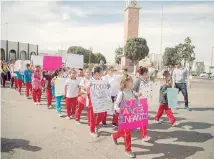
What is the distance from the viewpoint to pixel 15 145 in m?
5.33

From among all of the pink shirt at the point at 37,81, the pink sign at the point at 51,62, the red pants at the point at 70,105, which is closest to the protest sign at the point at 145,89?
the red pants at the point at 70,105

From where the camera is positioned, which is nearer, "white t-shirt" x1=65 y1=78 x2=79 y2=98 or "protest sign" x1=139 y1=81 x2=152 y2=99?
"protest sign" x1=139 y1=81 x2=152 y2=99

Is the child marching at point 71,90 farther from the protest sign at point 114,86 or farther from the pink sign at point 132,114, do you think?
the pink sign at point 132,114

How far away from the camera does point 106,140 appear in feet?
19.4

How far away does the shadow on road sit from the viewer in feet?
16.8

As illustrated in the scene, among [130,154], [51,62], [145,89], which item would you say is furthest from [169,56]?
[130,154]

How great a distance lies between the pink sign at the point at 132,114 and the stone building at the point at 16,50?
62.9 meters

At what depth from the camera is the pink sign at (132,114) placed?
497cm

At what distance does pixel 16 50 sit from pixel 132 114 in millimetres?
66158

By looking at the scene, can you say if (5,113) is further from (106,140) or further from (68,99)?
(106,140)

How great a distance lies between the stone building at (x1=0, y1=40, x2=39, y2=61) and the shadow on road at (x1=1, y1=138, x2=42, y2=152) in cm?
6152

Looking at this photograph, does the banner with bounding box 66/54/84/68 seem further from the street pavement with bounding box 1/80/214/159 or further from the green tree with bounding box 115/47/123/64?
the green tree with bounding box 115/47/123/64

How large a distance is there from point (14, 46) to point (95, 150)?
6580 centimetres

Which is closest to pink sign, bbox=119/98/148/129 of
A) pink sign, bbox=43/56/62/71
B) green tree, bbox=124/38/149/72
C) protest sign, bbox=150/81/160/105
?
protest sign, bbox=150/81/160/105
